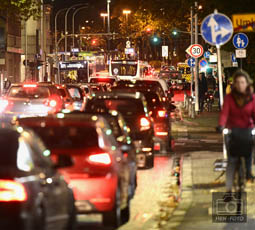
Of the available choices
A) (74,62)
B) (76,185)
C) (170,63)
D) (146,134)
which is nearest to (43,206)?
(76,185)

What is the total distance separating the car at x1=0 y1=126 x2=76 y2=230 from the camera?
7469 millimetres

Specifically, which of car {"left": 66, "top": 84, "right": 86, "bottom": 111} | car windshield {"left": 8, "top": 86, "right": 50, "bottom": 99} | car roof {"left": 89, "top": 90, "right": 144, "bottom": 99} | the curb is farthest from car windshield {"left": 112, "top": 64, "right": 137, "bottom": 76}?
car roof {"left": 89, "top": 90, "right": 144, "bottom": 99}

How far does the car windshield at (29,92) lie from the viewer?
92.5ft

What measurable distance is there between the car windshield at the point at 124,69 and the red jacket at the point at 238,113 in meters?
64.9

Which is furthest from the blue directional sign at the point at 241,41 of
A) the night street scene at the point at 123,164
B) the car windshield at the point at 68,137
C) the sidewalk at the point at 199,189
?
the car windshield at the point at 68,137

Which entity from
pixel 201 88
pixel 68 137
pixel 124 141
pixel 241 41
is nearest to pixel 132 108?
pixel 124 141

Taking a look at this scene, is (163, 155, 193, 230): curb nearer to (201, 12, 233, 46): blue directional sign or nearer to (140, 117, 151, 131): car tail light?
(140, 117, 151, 131): car tail light

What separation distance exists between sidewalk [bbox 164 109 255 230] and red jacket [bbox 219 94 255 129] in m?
1.11

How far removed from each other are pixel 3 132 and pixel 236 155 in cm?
517

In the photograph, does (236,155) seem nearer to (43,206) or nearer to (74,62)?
(43,206)

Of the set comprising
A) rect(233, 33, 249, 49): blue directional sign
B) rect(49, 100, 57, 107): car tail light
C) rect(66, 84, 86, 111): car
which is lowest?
rect(49, 100, 57, 107): car tail light

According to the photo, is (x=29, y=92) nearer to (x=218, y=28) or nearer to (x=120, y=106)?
(x=120, y=106)

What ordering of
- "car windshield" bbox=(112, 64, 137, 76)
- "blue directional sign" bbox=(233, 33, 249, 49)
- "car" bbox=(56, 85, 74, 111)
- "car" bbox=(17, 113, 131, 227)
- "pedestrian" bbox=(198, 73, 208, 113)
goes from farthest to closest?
"car windshield" bbox=(112, 64, 137, 76) < "pedestrian" bbox=(198, 73, 208, 113) < "car" bbox=(56, 85, 74, 111) < "blue directional sign" bbox=(233, 33, 249, 49) < "car" bbox=(17, 113, 131, 227)

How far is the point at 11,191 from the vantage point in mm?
7543
